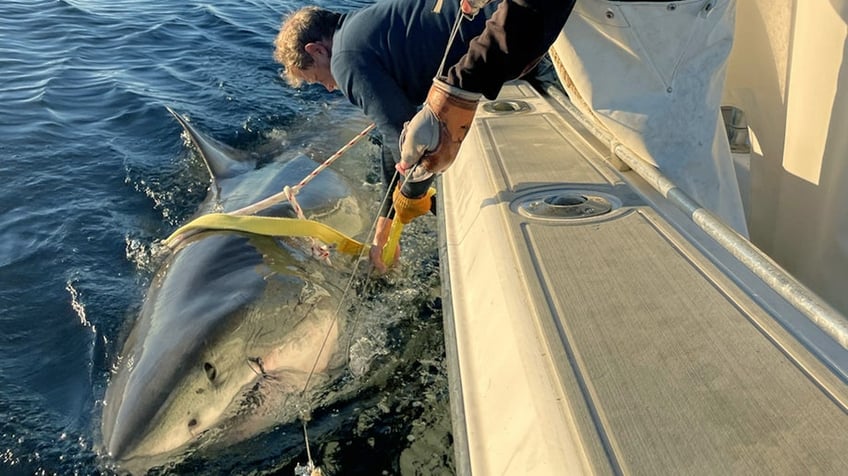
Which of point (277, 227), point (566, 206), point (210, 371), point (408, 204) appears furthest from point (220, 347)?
point (566, 206)

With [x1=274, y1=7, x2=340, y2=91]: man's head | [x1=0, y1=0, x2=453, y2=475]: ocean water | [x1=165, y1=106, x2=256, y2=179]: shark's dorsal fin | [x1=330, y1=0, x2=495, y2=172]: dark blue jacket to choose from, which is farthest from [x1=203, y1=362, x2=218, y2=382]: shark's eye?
[x1=165, y1=106, x2=256, y2=179]: shark's dorsal fin

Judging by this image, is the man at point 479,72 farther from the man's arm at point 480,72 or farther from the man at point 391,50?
the man at point 391,50

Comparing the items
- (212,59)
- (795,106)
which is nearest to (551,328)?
(795,106)

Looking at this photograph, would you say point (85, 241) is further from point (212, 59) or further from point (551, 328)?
point (212, 59)

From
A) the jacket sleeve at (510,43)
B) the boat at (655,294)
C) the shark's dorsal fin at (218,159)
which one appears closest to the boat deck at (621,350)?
the boat at (655,294)

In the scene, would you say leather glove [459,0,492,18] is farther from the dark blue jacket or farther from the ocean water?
the ocean water

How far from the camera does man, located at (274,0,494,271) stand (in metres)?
3.19

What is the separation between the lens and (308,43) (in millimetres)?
3436

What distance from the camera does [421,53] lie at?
328 cm

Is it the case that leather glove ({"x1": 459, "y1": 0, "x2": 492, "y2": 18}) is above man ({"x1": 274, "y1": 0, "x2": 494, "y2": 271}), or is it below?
above

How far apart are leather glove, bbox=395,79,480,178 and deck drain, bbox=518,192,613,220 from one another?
0.37 m

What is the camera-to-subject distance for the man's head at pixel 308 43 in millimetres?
3434

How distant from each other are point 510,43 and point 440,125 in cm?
37

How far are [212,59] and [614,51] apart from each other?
22.9ft
